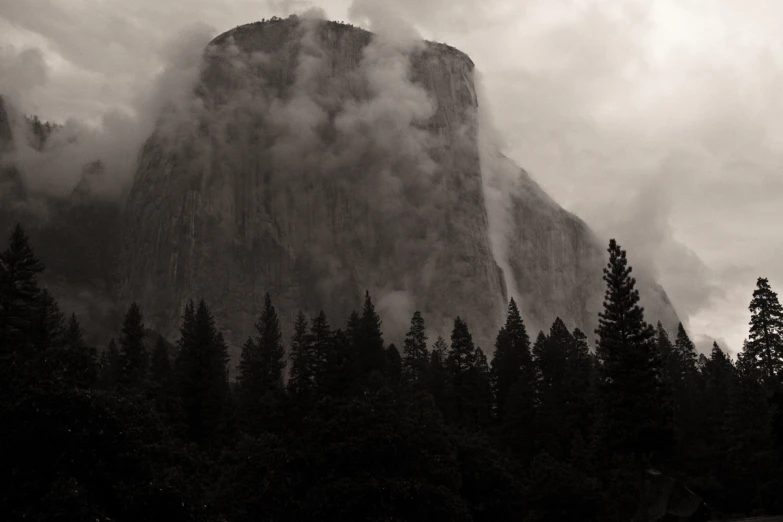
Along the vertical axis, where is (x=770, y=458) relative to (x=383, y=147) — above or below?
below

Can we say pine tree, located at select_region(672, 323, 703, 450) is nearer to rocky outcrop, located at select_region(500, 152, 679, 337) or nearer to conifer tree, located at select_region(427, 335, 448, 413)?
conifer tree, located at select_region(427, 335, 448, 413)

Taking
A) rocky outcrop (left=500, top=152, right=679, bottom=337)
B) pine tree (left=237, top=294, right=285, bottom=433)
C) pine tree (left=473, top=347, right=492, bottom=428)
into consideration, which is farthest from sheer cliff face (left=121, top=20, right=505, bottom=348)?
pine tree (left=473, top=347, right=492, bottom=428)

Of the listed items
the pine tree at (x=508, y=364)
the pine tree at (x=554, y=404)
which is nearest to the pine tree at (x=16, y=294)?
the pine tree at (x=554, y=404)

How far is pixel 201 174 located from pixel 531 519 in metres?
121

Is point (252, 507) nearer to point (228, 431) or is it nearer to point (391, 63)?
point (228, 431)

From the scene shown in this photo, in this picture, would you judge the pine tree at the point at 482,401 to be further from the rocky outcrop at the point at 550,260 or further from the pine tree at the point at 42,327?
the rocky outcrop at the point at 550,260

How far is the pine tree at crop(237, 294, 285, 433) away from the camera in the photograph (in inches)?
2072

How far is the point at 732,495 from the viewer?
5900 cm

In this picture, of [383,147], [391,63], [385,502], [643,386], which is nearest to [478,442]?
[643,386]

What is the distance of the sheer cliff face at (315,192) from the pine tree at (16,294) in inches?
3605

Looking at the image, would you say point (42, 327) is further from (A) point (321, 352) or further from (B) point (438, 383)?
(B) point (438, 383)

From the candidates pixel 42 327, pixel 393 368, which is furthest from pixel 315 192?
pixel 42 327

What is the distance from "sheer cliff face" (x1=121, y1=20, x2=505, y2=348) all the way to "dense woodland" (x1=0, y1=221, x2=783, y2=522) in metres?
55.9

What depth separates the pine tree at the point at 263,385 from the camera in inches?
2072
